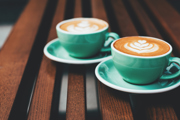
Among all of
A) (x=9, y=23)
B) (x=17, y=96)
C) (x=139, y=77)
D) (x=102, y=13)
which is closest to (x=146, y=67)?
(x=139, y=77)

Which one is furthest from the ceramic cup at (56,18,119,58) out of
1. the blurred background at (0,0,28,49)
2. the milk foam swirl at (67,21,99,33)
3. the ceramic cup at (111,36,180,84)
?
the blurred background at (0,0,28,49)

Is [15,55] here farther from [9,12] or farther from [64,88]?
[9,12]

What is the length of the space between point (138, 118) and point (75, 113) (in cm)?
13

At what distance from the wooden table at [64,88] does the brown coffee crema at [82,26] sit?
0.10 m

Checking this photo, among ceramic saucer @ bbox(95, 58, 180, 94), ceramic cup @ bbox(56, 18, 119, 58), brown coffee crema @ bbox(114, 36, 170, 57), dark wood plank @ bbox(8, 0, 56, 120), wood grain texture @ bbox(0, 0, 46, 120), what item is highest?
brown coffee crema @ bbox(114, 36, 170, 57)

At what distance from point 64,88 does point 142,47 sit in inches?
9.9

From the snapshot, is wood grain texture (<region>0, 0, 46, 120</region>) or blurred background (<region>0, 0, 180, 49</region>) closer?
wood grain texture (<region>0, 0, 46, 120</region>)

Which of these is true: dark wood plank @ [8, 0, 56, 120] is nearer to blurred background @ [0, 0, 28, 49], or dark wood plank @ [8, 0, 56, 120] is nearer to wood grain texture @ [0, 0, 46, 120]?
wood grain texture @ [0, 0, 46, 120]

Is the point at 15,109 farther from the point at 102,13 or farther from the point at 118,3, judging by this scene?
the point at 118,3

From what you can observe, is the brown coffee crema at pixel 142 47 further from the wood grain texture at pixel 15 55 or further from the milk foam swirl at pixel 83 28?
the wood grain texture at pixel 15 55

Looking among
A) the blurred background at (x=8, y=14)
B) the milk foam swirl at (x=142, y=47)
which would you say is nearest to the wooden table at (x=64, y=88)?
the milk foam swirl at (x=142, y=47)

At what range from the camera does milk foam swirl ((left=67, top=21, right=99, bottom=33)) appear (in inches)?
23.5

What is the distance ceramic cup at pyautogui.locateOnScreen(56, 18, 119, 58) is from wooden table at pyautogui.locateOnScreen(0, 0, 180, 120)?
4 cm

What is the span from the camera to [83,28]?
0.60 meters
